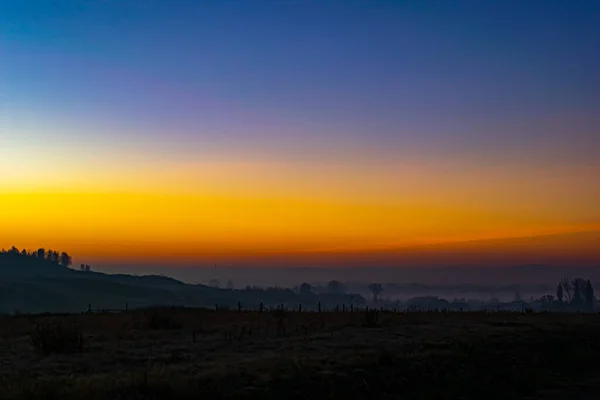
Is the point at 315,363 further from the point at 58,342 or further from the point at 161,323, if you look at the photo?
the point at 161,323

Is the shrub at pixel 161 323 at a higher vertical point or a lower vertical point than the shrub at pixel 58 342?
higher

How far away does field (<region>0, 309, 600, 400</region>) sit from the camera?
1856 centimetres

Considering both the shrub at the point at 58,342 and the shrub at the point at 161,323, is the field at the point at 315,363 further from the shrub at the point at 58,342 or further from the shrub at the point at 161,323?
the shrub at the point at 161,323

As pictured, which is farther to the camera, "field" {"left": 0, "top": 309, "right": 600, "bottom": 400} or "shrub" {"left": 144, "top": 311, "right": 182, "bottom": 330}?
"shrub" {"left": 144, "top": 311, "right": 182, "bottom": 330}

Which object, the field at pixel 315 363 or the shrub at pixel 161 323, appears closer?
the field at pixel 315 363

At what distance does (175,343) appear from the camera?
30.8 meters

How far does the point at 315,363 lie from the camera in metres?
21.9

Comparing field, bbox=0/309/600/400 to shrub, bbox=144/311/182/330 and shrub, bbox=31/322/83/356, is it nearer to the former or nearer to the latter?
shrub, bbox=31/322/83/356

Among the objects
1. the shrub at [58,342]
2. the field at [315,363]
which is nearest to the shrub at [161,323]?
the field at [315,363]

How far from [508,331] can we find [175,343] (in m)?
16.5

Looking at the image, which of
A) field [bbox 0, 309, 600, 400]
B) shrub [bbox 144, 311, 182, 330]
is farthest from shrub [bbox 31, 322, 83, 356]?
shrub [bbox 144, 311, 182, 330]

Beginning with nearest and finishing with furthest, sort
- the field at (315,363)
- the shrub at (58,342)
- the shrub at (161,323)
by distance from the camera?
1. the field at (315,363)
2. the shrub at (58,342)
3. the shrub at (161,323)

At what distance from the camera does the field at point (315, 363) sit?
731 inches

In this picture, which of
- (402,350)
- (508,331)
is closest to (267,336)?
(402,350)
